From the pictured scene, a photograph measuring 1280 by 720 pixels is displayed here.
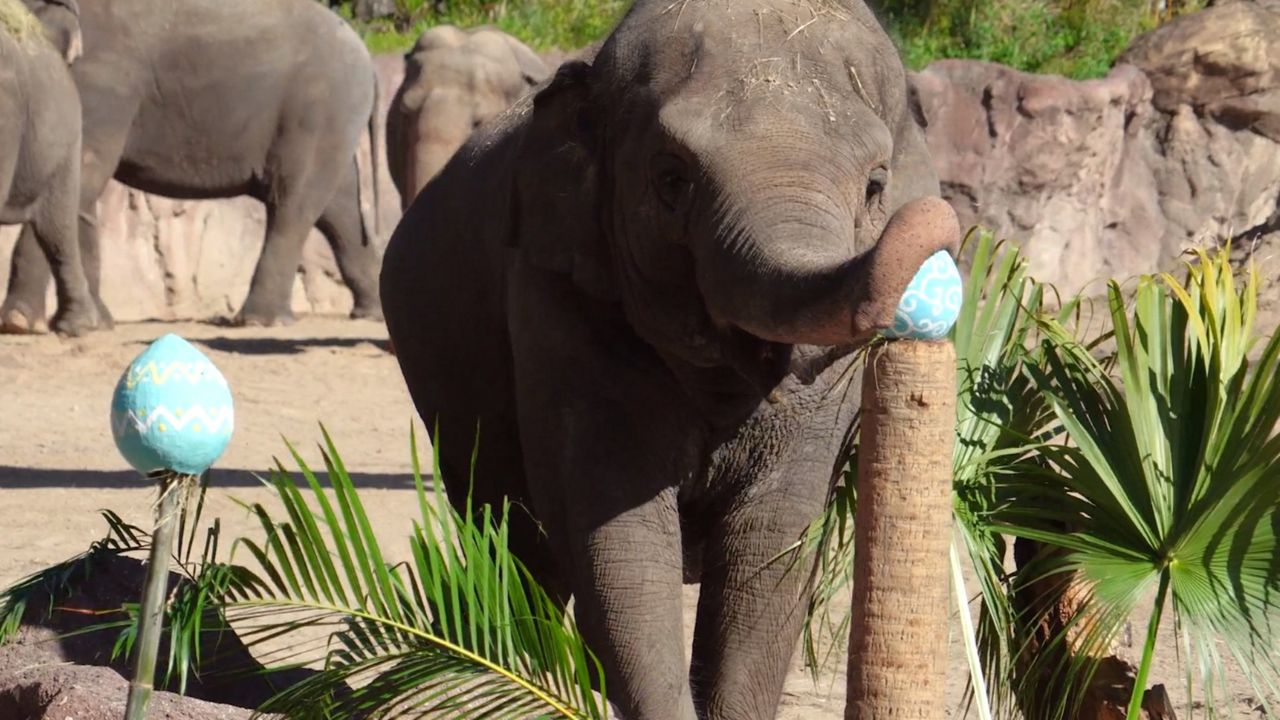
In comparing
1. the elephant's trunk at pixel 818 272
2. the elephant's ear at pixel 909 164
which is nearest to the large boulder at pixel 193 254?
the elephant's ear at pixel 909 164

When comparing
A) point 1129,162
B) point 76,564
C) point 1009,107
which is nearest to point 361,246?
point 1009,107

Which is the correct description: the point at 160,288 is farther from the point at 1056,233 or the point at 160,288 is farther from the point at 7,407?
the point at 1056,233

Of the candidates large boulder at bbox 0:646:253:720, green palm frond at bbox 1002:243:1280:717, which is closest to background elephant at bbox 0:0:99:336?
large boulder at bbox 0:646:253:720

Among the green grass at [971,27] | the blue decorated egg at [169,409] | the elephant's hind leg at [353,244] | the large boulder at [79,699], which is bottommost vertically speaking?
the large boulder at [79,699]

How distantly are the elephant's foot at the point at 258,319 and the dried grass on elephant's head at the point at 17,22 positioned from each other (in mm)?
2772

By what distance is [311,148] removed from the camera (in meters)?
15.5

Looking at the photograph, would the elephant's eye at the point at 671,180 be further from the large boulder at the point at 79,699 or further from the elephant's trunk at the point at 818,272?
the large boulder at the point at 79,699

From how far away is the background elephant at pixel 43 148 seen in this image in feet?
41.3

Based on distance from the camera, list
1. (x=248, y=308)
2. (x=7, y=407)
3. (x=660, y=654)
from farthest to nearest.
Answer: (x=248, y=308), (x=7, y=407), (x=660, y=654)

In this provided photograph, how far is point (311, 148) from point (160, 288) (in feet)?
6.11

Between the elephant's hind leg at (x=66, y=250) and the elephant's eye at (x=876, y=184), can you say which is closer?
the elephant's eye at (x=876, y=184)

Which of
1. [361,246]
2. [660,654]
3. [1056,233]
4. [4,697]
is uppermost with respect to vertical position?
[1056,233]

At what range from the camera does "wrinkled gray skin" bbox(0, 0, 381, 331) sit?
14398 millimetres

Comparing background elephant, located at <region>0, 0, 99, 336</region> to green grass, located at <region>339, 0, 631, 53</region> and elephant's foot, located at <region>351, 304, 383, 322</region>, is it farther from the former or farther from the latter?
green grass, located at <region>339, 0, 631, 53</region>
